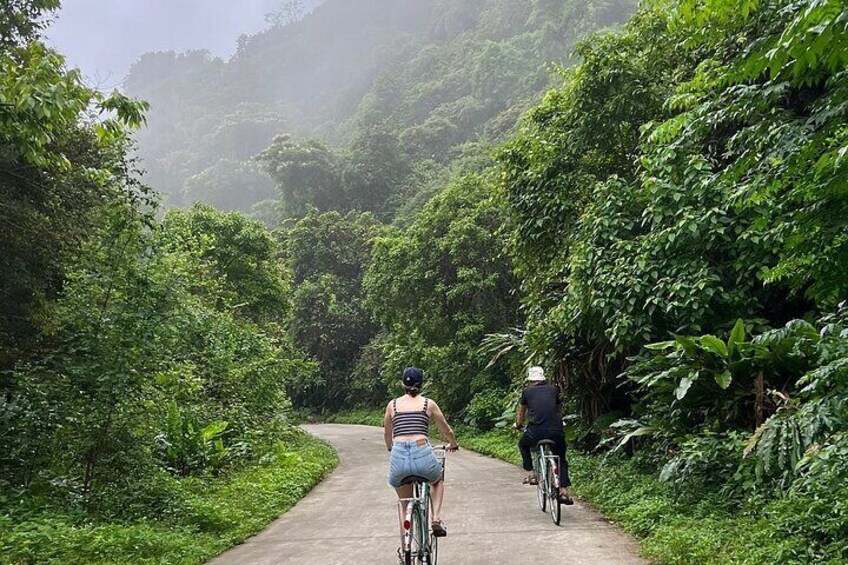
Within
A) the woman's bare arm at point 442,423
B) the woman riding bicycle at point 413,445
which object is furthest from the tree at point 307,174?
the woman riding bicycle at point 413,445

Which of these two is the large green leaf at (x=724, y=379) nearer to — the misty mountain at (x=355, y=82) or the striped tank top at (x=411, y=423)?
the striped tank top at (x=411, y=423)

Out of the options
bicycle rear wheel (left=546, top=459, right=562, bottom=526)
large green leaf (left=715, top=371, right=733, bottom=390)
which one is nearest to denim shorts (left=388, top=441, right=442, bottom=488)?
bicycle rear wheel (left=546, top=459, right=562, bottom=526)

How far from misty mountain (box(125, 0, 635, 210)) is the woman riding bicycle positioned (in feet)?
131

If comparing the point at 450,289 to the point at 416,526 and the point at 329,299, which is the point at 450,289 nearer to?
the point at 329,299

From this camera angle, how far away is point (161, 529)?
25.3 feet

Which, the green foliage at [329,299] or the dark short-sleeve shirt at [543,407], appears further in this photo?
the green foliage at [329,299]

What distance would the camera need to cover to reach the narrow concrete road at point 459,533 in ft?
20.5

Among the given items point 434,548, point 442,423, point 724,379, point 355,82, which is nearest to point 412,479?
point 442,423

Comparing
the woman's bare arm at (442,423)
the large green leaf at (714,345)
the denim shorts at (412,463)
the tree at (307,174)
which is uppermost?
the tree at (307,174)

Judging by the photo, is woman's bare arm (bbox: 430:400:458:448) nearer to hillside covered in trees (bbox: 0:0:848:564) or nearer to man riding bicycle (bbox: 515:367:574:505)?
hillside covered in trees (bbox: 0:0:848:564)

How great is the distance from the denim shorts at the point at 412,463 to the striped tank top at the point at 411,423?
0.28 ft

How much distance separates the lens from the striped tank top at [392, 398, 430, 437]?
566 cm

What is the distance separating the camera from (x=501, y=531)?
7.27m

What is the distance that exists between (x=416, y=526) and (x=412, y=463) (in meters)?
0.49
